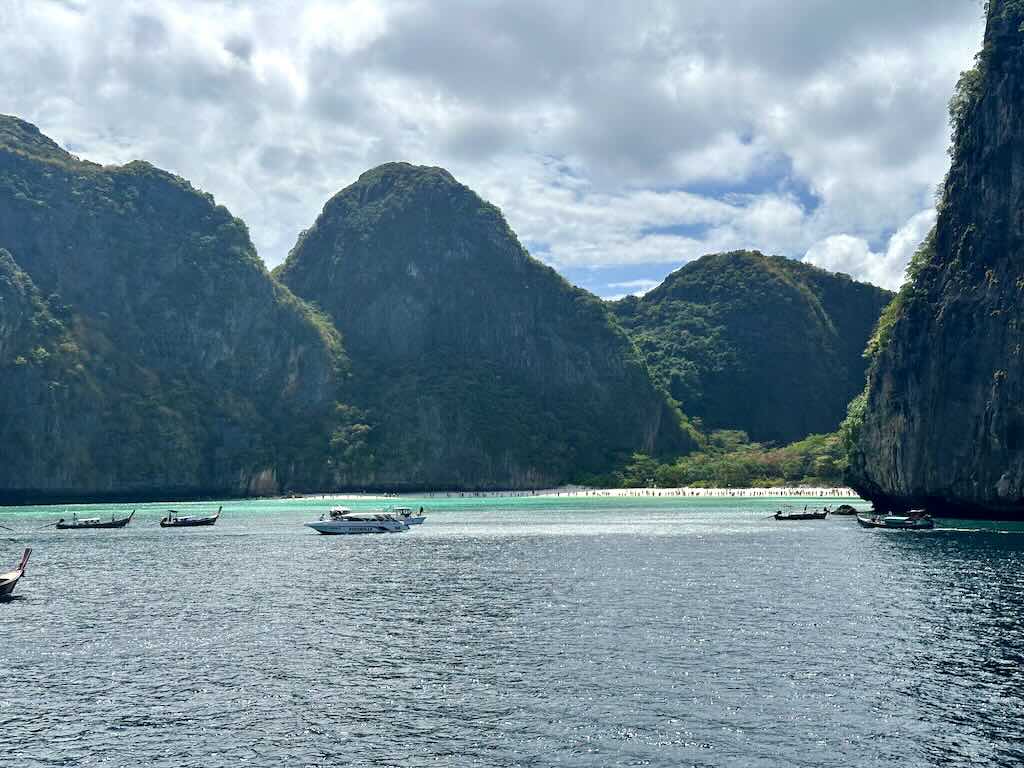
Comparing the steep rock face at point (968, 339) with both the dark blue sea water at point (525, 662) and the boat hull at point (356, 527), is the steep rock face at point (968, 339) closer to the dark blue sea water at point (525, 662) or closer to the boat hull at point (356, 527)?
the dark blue sea water at point (525, 662)

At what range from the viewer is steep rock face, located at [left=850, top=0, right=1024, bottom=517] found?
4626 inches

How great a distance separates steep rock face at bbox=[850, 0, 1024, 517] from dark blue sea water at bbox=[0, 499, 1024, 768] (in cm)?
3871

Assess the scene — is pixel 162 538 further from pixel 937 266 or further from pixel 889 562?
pixel 937 266

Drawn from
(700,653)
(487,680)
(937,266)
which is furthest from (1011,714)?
(937,266)

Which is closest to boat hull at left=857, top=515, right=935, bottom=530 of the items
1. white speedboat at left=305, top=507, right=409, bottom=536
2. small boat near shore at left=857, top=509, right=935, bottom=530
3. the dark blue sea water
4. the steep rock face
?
small boat near shore at left=857, top=509, right=935, bottom=530

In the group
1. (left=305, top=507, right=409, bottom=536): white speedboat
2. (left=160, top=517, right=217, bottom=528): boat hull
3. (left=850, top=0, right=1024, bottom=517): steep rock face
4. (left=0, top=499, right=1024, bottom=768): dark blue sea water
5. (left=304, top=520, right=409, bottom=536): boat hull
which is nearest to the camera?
(left=0, top=499, right=1024, bottom=768): dark blue sea water

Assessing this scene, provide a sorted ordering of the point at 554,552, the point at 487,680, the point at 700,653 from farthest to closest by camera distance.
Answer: the point at 554,552, the point at 700,653, the point at 487,680

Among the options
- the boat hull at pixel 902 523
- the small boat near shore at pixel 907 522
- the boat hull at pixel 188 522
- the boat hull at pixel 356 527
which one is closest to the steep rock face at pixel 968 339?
the small boat near shore at pixel 907 522

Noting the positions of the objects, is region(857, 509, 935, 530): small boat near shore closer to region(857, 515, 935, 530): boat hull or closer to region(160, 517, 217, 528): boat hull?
region(857, 515, 935, 530): boat hull

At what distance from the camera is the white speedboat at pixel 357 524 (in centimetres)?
13025

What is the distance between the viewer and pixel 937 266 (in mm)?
138750

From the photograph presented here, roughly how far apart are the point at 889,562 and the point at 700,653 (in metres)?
42.3

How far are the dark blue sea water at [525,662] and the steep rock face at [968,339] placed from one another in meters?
38.7

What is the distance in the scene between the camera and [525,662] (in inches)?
1702
